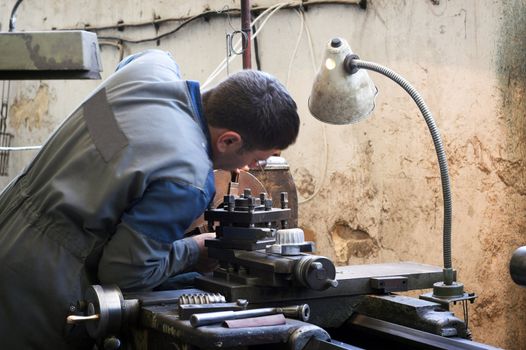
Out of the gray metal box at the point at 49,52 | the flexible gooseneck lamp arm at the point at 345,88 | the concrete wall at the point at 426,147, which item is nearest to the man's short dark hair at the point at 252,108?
the flexible gooseneck lamp arm at the point at 345,88

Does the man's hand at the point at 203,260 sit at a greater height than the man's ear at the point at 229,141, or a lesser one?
lesser

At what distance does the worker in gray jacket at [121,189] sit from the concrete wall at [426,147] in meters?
1.52

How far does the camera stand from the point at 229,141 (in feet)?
5.34

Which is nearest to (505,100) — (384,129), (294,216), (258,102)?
(384,129)

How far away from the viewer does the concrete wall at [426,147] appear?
2.98m

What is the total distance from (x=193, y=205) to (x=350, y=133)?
1880 millimetres

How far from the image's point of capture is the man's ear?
1.61m

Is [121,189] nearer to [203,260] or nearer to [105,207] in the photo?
[105,207]

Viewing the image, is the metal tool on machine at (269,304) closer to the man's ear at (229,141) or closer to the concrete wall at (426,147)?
the man's ear at (229,141)

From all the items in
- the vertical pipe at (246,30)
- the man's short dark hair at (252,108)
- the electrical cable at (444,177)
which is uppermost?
the vertical pipe at (246,30)

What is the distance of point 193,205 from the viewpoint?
1.42 m

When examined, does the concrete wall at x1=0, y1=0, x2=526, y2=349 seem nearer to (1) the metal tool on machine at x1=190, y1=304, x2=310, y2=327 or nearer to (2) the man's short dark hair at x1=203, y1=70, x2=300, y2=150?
(2) the man's short dark hair at x1=203, y1=70, x2=300, y2=150

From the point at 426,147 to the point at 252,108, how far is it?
1.59m

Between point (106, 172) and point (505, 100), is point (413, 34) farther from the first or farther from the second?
point (106, 172)
